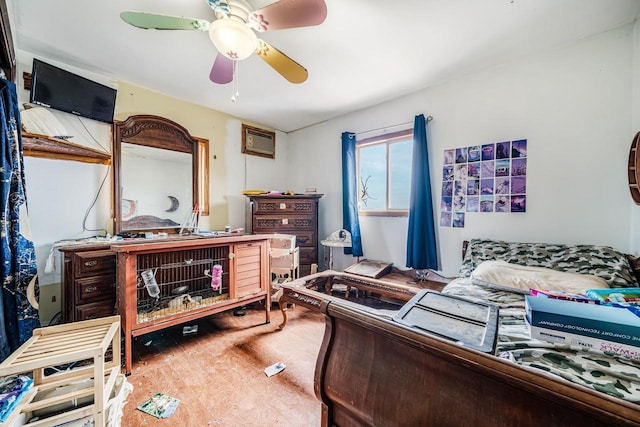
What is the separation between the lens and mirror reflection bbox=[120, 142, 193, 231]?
260 cm

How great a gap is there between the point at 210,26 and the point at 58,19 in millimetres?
1281

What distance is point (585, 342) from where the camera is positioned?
0.85 m

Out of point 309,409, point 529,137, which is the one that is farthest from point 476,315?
point 529,137

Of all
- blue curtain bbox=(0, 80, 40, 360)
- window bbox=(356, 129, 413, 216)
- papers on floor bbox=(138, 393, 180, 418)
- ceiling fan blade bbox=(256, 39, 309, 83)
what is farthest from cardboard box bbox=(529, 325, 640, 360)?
blue curtain bbox=(0, 80, 40, 360)

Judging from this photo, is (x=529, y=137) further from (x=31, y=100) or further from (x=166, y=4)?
(x=31, y=100)

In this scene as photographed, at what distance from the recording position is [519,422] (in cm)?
64

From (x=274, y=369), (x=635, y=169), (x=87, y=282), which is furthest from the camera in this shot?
(x=87, y=282)

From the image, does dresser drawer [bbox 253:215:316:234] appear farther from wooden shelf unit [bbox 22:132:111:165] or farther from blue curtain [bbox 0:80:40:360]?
blue curtain [bbox 0:80:40:360]

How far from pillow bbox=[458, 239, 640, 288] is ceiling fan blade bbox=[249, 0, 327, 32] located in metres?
2.27

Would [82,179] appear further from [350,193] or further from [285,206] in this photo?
[350,193]

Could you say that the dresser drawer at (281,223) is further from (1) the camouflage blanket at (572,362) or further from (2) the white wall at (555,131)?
(1) the camouflage blanket at (572,362)

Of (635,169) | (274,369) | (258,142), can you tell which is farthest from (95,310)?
(635,169)

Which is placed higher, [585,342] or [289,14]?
[289,14]

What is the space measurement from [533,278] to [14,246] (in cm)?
344
